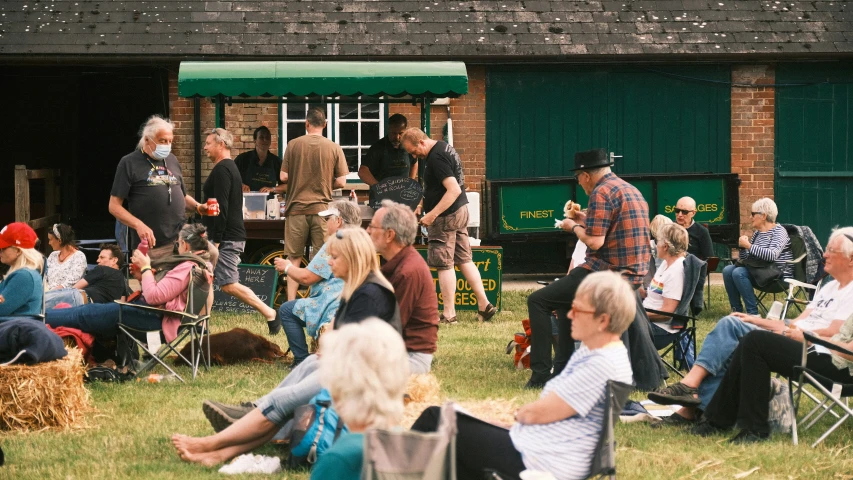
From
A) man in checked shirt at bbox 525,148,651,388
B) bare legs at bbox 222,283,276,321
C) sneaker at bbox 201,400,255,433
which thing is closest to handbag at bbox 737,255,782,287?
man in checked shirt at bbox 525,148,651,388

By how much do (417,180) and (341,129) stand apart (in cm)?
356

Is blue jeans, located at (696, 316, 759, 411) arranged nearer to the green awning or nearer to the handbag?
the handbag

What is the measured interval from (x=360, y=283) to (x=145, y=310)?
272 centimetres

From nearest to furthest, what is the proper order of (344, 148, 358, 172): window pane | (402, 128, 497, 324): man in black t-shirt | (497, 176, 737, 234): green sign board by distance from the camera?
(402, 128, 497, 324): man in black t-shirt < (497, 176, 737, 234): green sign board < (344, 148, 358, 172): window pane

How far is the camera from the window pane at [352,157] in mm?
15086

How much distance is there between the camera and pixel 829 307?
6559 millimetres

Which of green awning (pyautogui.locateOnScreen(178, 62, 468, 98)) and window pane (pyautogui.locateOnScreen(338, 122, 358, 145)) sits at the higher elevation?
green awning (pyautogui.locateOnScreen(178, 62, 468, 98))

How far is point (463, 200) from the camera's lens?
10.7m

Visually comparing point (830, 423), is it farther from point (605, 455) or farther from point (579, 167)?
point (605, 455)

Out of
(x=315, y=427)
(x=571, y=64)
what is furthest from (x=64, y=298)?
(x=571, y=64)

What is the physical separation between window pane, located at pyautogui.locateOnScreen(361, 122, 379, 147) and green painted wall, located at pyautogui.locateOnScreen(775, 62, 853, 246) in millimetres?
5500

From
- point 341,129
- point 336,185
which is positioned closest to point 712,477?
point 336,185

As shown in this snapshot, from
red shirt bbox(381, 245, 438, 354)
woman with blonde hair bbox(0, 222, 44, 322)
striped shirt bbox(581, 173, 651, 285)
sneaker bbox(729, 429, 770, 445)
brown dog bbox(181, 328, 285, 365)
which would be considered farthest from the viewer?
brown dog bbox(181, 328, 285, 365)

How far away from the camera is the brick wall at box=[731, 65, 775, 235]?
49.8ft
